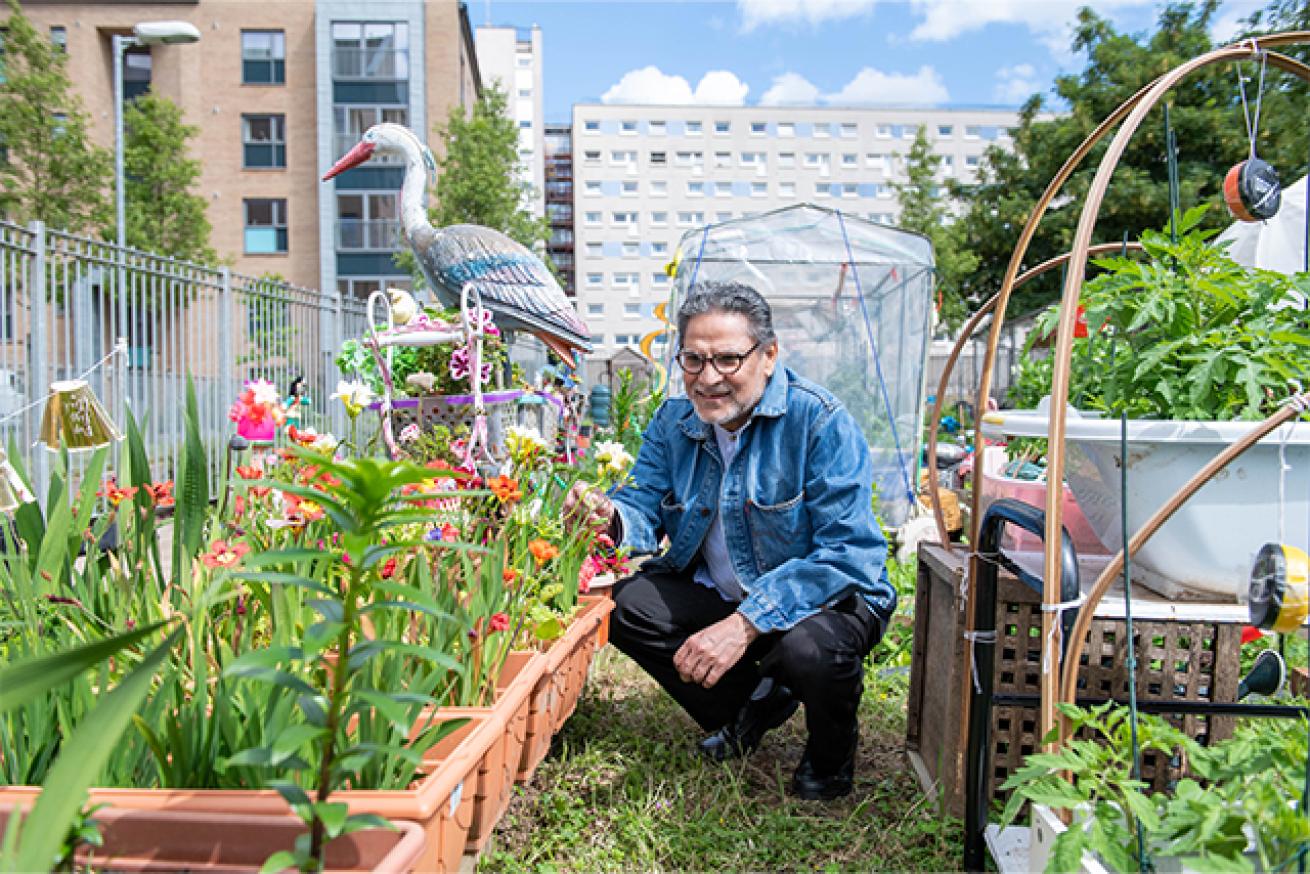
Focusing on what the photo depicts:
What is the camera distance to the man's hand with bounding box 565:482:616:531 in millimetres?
2180

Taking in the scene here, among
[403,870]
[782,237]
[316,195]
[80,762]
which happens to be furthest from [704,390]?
[316,195]

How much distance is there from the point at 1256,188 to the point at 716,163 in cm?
5424

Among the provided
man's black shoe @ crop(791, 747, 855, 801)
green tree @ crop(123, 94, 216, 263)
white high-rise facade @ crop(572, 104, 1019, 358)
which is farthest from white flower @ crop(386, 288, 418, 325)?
white high-rise facade @ crop(572, 104, 1019, 358)

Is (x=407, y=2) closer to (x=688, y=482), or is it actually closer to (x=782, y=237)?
(x=782, y=237)

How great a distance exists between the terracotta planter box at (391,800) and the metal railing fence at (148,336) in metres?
2.40

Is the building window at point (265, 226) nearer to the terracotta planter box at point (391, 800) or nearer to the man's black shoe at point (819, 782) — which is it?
the man's black shoe at point (819, 782)

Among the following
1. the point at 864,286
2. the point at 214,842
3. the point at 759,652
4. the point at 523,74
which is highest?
the point at 523,74

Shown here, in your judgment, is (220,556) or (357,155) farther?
(357,155)

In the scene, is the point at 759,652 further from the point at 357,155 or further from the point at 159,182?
the point at 159,182

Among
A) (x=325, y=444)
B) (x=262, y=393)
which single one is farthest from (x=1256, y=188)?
(x=262, y=393)

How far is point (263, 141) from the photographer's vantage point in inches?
840

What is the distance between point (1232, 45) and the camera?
4.91ft

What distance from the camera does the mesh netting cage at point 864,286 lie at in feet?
21.8

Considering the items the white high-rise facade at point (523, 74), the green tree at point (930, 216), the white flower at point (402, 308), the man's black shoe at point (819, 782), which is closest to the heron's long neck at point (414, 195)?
the white flower at point (402, 308)
